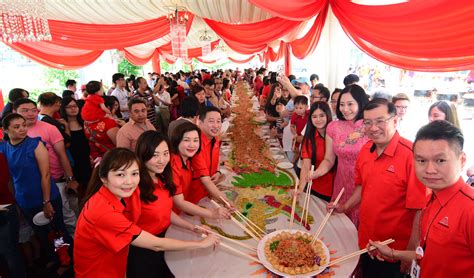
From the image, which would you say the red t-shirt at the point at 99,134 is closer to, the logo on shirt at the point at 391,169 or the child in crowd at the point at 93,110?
the child in crowd at the point at 93,110

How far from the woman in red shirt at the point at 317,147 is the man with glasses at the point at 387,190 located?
2.03 ft

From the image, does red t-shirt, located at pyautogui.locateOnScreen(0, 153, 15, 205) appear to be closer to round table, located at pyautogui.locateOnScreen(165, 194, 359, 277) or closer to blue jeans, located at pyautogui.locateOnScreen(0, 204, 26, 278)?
blue jeans, located at pyautogui.locateOnScreen(0, 204, 26, 278)

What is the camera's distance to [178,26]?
4152mm

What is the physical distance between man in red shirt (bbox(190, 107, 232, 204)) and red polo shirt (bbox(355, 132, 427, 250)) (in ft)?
2.87

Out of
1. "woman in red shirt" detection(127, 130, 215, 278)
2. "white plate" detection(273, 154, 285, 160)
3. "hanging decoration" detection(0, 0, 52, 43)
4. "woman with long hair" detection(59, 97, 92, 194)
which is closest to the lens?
"woman in red shirt" detection(127, 130, 215, 278)

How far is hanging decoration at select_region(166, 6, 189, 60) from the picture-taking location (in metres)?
4.11

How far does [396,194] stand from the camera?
4.29ft

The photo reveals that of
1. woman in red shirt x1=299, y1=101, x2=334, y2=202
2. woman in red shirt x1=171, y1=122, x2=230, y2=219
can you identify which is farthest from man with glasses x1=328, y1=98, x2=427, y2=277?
woman in red shirt x1=171, y1=122, x2=230, y2=219

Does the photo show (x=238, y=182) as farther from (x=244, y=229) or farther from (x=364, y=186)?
(x=364, y=186)

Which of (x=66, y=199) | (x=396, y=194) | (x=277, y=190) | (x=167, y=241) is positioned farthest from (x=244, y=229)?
(x=66, y=199)

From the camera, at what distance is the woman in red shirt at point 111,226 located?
1.18 metres

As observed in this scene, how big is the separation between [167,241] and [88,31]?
374 centimetres

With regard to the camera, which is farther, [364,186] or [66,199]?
[66,199]

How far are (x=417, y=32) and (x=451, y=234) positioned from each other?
1.32 m
